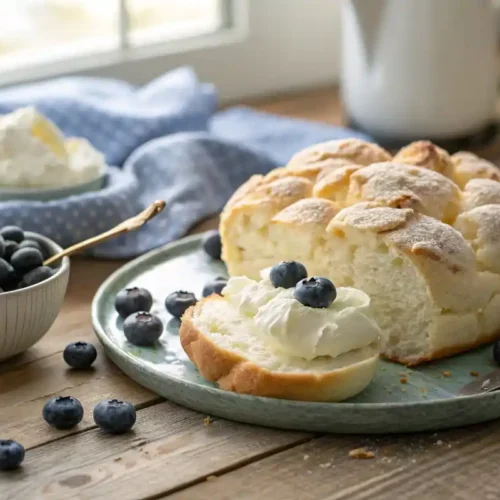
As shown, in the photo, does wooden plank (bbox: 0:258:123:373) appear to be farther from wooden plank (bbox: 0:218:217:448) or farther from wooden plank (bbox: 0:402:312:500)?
wooden plank (bbox: 0:402:312:500)

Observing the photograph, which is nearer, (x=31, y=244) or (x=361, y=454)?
(x=361, y=454)

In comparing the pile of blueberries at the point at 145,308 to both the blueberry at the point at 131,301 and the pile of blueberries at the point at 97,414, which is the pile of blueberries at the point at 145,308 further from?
the pile of blueberries at the point at 97,414

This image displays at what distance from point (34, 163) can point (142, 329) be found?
61 centimetres

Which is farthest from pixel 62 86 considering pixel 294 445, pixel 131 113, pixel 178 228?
pixel 294 445

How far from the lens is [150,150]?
241 centimetres

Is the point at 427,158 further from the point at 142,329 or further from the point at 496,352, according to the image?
the point at 142,329

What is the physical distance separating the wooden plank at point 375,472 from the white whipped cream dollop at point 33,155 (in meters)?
0.98

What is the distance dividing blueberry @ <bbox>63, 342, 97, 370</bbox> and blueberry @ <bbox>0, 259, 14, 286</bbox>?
143 millimetres

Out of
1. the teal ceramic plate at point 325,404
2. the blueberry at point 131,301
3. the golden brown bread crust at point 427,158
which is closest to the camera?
the teal ceramic plate at point 325,404

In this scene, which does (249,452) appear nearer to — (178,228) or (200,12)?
(178,228)

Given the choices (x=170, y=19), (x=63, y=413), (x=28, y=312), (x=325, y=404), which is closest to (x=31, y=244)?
(x=28, y=312)

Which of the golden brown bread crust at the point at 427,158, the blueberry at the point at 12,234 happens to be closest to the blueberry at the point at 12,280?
the blueberry at the point at 12,234

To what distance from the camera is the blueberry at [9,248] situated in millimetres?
1691

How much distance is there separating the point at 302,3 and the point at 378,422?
2162 millimetres
